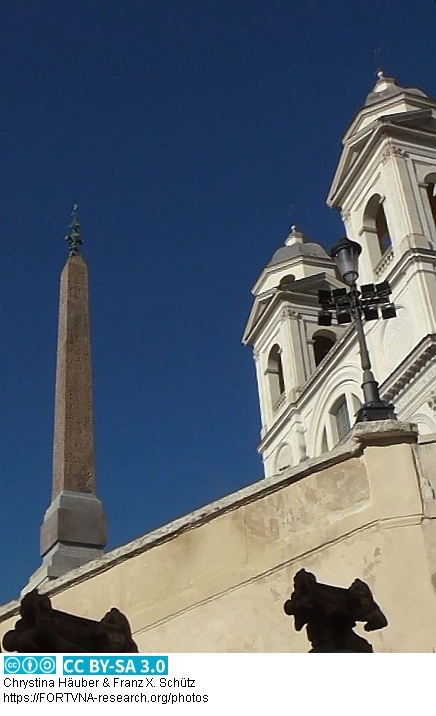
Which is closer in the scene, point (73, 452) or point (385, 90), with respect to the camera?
point (73, 452)

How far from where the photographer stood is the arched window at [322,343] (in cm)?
3566

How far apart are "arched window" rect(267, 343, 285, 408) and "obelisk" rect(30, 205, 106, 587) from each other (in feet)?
66.2

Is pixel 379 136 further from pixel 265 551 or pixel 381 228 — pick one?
pixel 265 551

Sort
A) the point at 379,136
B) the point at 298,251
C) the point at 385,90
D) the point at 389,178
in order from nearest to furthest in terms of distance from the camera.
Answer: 1. the point at 389,178
2. the point at 379,136
3. the point at 385,90
4. the point at 298,251

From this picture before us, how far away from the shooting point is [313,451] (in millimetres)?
31141

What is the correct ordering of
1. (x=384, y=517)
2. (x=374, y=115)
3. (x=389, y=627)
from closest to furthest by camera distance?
(x=389, y=627) < (x=384, y=517) < (x=374, y=115)

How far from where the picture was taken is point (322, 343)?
36.1 meters

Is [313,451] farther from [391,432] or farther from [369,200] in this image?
[391,432]

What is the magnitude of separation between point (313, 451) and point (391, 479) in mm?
23597

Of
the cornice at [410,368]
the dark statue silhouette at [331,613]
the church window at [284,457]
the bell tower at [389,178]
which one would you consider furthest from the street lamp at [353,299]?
the church window at [284,457]

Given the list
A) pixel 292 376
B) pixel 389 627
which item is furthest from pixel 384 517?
pixel 292 376

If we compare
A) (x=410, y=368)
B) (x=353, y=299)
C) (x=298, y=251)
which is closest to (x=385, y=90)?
Result: (x=298, y=251)
